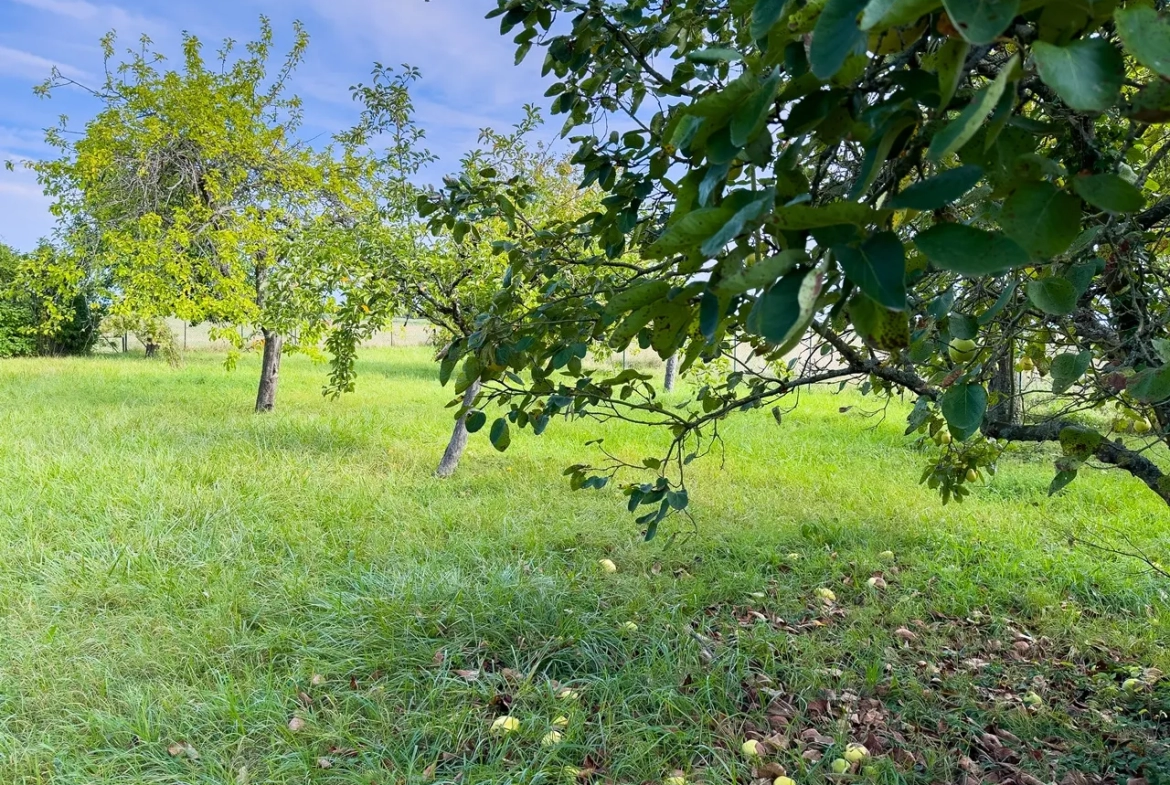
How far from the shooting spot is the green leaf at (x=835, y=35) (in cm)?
38

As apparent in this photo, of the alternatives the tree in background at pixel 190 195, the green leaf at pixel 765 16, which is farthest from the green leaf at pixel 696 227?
the tree in background at pixel 190 195

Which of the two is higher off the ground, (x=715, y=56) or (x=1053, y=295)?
(x=715, y=56)

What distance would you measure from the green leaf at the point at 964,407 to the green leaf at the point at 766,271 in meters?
0.44

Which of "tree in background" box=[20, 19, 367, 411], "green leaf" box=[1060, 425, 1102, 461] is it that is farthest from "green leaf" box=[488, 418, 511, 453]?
"tree in background" box=[20, 19, 367, 411]

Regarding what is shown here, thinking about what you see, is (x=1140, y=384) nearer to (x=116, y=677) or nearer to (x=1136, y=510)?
(x=116, y=677)

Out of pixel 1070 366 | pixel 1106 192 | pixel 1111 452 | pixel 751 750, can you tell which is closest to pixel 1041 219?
pixel 1106 192

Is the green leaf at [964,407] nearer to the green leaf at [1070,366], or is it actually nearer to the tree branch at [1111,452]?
the green leaf at [1070,366]

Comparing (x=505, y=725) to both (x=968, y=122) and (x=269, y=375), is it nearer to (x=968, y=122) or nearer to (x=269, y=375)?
(x=968, y=122)

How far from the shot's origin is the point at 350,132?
516 centimetres

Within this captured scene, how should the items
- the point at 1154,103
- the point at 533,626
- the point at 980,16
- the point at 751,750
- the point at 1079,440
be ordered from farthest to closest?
the point at 533,626, the point at 751,750, the point at 1079,440, the point at 1154,103, the point at 980,16

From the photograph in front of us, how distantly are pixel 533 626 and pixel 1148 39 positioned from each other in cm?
250

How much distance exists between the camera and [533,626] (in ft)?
8.37

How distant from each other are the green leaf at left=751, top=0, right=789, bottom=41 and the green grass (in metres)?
1.89

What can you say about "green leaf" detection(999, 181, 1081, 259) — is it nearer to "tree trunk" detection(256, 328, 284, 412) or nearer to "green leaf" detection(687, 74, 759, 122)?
"green leaf" detection(687, 74, 759, 122)
